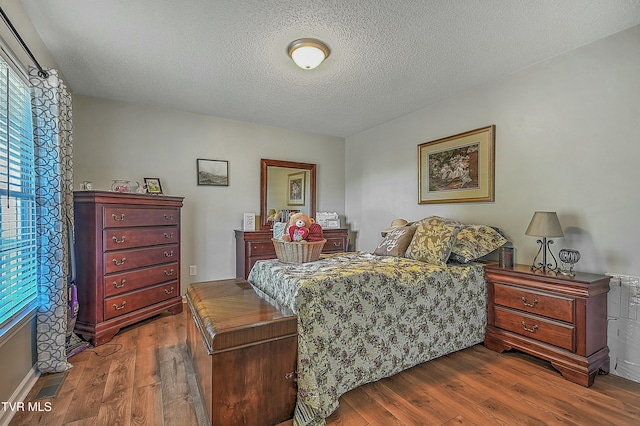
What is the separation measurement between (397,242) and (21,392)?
2.80 metres

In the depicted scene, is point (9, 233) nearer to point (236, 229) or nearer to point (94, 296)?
point (94, 296)

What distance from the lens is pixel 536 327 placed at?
2.18 m

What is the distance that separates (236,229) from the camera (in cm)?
410

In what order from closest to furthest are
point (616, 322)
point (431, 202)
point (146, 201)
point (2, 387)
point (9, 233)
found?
point (2, 387), point (9, 233), point (616, 322), point (146, 201), point (431, 202)

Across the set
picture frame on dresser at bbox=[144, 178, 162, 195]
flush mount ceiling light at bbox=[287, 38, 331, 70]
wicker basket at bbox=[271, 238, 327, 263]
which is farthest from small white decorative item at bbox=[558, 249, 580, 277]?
A: picture frame on dresser at bbox=[144, 178, 162, 195]

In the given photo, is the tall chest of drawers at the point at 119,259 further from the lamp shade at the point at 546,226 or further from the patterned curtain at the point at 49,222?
the lamp shade at the point at 546,226

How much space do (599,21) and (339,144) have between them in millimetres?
3349

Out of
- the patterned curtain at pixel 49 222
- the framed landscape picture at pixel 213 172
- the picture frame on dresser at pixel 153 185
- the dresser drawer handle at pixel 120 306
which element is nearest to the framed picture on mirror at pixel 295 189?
the framed landscape picture at pixel 213 172

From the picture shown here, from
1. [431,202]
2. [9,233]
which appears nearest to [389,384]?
[431,202]

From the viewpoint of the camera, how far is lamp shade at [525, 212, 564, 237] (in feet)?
7.08

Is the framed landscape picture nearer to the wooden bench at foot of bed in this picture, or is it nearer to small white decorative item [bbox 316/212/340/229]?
small white decorative item [bbox 316/212/340/229]

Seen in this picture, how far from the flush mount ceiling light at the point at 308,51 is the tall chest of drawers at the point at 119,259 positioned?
193 cm

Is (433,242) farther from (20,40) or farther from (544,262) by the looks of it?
(20,40)

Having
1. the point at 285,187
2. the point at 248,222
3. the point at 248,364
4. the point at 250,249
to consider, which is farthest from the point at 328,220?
the point at 248,364
